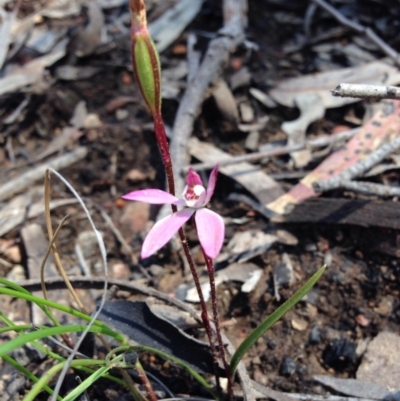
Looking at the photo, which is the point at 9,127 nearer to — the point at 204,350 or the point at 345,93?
the point at 204,350

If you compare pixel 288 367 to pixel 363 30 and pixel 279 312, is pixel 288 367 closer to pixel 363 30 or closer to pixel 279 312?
pixel 279 312

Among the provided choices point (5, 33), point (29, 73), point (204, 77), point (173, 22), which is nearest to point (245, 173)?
point (204, 77)

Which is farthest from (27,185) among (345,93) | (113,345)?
(345,93)

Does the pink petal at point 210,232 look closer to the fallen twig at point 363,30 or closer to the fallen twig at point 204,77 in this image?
the fallen twig at point 204,77

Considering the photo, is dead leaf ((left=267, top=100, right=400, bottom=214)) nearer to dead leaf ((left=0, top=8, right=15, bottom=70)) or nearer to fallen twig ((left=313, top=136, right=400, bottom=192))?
fallen twig ((left=313, top=136, right=400, bottom=192))

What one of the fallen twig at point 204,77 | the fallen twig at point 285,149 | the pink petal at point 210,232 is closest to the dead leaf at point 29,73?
the fallen twig at point 204,77

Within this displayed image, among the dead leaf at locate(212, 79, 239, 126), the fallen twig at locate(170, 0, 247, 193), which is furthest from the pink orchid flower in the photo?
the dead leaf at locate(212, 79, 239, 126)
